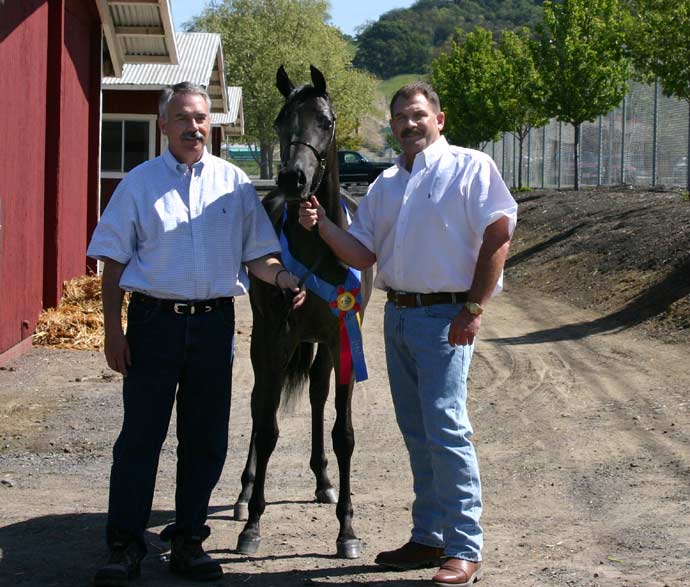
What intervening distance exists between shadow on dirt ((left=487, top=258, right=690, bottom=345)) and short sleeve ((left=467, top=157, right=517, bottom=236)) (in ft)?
25.1

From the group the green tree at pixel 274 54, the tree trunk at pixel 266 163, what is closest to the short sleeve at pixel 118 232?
the green tree at pixel 274 54

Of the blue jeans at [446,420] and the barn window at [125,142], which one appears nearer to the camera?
the blue jeans at [446,420]

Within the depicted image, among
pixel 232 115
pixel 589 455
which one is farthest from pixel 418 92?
pixel 232 115

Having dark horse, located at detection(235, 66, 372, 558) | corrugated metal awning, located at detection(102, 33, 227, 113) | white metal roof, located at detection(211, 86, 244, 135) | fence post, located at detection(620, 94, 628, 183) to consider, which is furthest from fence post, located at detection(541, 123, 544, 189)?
dark horse, located at detection(235, 66, 372, 558)

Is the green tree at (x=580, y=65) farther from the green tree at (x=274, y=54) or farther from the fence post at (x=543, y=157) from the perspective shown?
the green tree at (x=274, y=54)

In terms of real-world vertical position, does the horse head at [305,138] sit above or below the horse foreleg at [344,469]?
above

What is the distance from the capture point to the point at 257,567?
526 cm

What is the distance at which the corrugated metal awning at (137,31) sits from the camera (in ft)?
50.8

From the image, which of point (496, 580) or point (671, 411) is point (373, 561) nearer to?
point (496, 580)

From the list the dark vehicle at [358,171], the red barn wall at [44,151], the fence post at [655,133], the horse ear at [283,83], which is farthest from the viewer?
the dark vehicle at [358,171]

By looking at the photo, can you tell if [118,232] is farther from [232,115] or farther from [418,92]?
[232,115]

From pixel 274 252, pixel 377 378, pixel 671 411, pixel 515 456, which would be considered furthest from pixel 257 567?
pixel 377 378

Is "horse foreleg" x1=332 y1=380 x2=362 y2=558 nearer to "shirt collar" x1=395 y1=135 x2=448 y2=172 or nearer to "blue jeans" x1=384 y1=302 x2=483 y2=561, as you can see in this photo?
"blue jeans" x1=384 y1=302 x2=483 y2=561

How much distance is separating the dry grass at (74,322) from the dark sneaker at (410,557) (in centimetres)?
719
